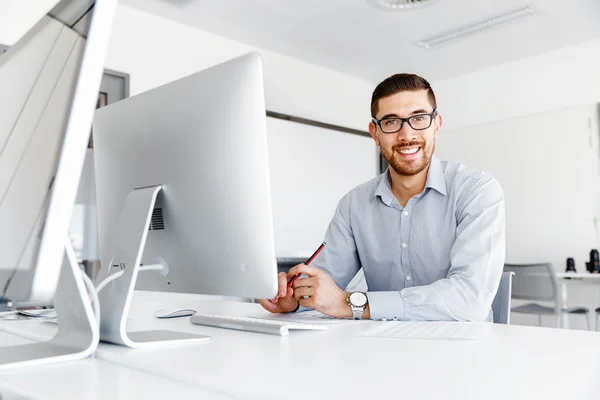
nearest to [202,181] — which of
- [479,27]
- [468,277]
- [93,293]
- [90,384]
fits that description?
[93,293]

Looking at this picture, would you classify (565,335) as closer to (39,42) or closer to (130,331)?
(130,331)

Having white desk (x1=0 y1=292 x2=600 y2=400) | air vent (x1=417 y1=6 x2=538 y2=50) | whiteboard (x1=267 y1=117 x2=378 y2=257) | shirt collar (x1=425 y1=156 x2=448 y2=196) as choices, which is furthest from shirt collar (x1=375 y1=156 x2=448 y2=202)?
air vent (x1=417 y1=6 x2=538 y2=50)

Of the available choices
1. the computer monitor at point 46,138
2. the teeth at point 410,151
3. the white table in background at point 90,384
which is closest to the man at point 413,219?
the teeth at point 410,151

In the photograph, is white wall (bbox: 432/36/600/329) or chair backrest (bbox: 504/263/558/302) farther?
white wall (bbox: 432/36/600/329)

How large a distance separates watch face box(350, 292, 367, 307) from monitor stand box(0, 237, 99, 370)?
644 millimetres

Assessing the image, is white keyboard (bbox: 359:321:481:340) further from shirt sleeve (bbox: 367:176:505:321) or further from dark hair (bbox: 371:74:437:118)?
dark hair (bbox: 371:74:437:118)

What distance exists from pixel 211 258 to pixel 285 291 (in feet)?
1.36

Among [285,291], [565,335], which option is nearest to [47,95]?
[285,291]

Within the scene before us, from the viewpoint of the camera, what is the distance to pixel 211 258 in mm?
960

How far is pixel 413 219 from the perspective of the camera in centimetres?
177

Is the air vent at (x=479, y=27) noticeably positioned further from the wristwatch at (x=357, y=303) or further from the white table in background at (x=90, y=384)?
the white table in background at (x=90, y=384)

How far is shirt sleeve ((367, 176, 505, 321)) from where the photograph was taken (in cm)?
131

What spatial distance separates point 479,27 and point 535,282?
204 cm

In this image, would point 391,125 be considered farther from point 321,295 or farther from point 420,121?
point 321,295
